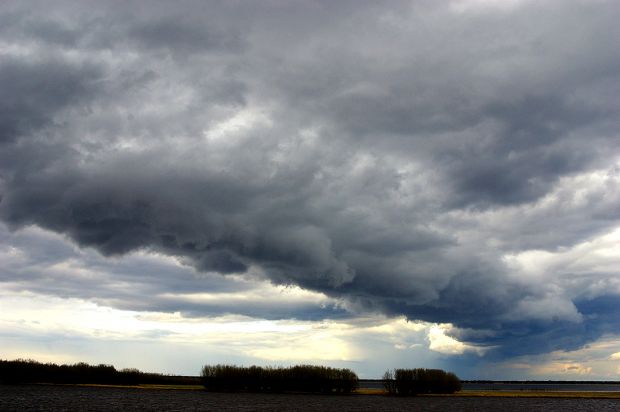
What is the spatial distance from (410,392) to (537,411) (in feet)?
273

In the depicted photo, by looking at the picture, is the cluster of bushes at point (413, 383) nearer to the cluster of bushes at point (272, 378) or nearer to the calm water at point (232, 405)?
the cluster of bushes at point (272, 378)

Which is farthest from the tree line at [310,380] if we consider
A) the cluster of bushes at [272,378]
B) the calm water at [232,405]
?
the calm water at [232,405]

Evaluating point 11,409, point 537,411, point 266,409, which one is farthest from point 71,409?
point 537,411

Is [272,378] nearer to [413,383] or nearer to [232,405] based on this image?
[413,383]

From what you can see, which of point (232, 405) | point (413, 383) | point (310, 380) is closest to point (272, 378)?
point (310, 380)

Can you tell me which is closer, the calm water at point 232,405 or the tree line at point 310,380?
the calm water at point 232,405

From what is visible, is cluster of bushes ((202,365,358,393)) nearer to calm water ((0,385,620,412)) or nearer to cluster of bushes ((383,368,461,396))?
cluster of bushes ((383,368,461,396))

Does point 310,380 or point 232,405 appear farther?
point 310,380

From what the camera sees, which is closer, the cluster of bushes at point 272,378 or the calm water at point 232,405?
the calm water at point 232,405

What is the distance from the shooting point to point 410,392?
19100 centimetres

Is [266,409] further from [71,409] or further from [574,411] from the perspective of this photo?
[574,411]

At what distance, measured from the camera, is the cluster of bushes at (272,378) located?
19212 centimetres

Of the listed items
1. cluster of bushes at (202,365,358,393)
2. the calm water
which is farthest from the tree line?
the calm water

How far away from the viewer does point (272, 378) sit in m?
195
